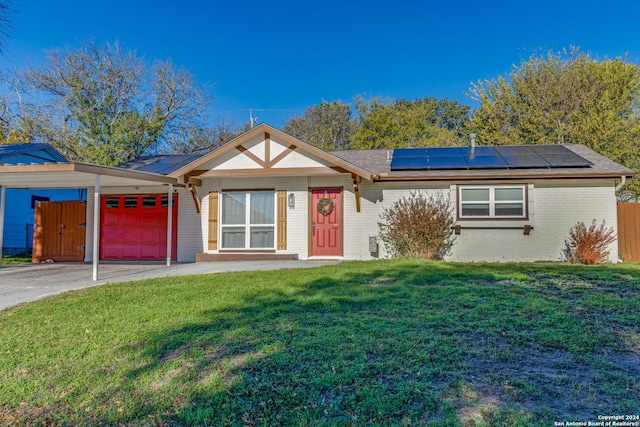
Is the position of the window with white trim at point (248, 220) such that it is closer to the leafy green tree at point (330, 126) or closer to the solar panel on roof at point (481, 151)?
the solar panel on roof at point (481, 151)

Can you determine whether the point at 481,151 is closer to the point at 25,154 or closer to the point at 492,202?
the point at 492,202

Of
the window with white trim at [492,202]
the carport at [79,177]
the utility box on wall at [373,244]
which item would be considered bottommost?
the utility box on wall at [373,244]

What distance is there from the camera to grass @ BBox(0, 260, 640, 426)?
9.36 feet

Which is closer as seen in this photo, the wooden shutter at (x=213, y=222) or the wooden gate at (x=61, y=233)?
the wooden shutter at (x=213, y=222)

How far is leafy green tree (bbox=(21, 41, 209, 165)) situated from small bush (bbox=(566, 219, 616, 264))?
64.2ft

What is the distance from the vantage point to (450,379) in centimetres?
322

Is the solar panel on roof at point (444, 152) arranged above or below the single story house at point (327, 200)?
above

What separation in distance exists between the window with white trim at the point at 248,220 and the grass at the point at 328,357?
5.66 m

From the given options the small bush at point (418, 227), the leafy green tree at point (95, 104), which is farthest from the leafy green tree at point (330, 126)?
the small bush at point (418, 227)

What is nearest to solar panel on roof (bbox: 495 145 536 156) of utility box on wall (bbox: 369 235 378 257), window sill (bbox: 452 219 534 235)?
window sill (bbox: 452 219 534 235)

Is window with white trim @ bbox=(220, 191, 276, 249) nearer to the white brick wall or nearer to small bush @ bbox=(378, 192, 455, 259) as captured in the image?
the white brick wall

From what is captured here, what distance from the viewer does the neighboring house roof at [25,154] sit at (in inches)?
597

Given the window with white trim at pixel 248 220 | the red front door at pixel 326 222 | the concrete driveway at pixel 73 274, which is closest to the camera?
the concrete driveway at pixel 73 274

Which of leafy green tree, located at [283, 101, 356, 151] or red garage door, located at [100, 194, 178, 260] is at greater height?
leafy green tree, located at [283, 101, 356, 151]
